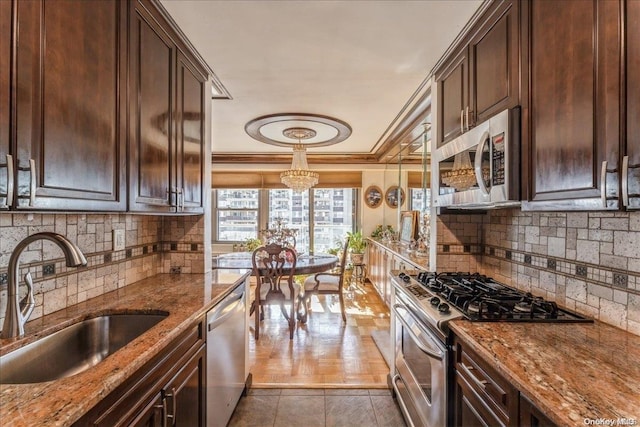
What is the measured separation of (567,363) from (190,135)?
2.20 m

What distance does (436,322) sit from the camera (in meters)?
1.40

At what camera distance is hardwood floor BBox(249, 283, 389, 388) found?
8.45 feet

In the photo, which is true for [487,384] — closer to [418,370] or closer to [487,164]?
[418,370]

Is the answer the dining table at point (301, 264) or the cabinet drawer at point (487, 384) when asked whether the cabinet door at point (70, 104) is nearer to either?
the cabinet drawer at point (487, 384)

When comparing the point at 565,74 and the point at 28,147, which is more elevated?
the point at 565,74

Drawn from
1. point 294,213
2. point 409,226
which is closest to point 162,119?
point 409,226

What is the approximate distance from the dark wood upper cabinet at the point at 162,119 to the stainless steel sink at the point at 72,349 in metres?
0.52

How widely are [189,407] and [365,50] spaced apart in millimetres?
2170

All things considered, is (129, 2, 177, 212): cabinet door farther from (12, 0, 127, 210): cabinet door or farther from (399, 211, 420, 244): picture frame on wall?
(399, 211, 420, 244): picture frame on wall

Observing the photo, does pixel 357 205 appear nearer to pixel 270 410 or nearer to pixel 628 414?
pixel 270 410

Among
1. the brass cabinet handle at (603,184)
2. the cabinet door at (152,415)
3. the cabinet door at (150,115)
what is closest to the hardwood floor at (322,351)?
the cabinet door at (152,415)

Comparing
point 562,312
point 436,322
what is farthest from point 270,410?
point 562,312

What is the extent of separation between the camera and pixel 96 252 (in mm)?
1697

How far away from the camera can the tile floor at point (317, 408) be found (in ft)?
6.84
